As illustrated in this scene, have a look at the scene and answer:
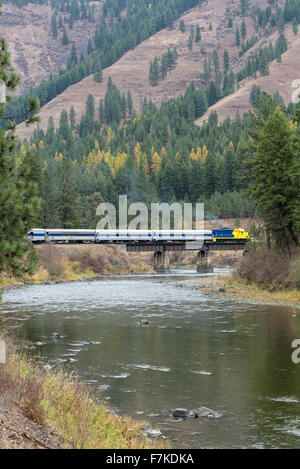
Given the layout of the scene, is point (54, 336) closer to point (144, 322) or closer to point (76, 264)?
point (144, 322)

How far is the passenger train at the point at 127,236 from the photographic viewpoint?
3034 inches

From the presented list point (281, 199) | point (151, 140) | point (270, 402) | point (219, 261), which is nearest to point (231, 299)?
point (281, 199)

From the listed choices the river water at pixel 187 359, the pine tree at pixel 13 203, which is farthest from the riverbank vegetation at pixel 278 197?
the pine tree at pixel 13 203

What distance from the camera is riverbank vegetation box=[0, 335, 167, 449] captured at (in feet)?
33.1

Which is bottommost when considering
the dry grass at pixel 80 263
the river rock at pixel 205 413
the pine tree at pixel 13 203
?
the dry grass at pixel 80 263

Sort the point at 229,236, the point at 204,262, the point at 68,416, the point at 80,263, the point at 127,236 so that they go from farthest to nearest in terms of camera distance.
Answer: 1. the point at 229,236
2. the point at 204,262
3. the point at 127,236
4. the point at 80,263
5. the point at 68,416

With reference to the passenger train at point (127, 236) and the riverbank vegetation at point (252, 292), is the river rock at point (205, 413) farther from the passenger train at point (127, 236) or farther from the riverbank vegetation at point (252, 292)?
the passenger train at point (127, 236)

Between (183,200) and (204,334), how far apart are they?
375 ft

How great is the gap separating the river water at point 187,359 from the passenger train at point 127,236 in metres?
38.4

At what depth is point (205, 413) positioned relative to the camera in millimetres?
13688

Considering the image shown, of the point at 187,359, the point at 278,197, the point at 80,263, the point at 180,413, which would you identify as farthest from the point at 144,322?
the point at 80,263

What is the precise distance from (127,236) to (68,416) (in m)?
71.3

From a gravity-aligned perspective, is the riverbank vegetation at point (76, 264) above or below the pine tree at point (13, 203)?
below

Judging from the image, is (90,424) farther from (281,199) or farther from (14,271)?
(281,199)
